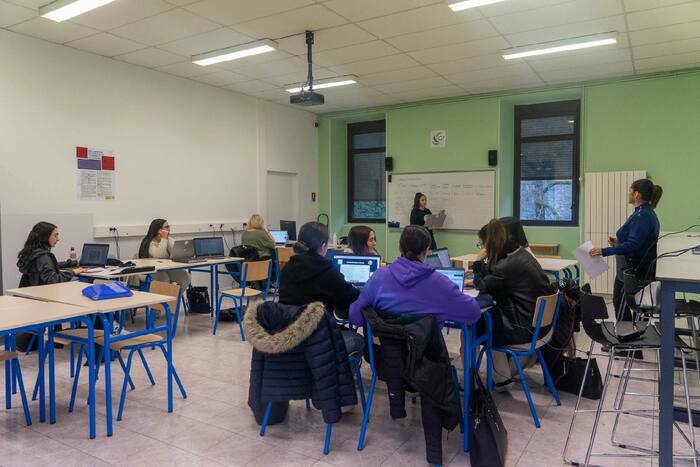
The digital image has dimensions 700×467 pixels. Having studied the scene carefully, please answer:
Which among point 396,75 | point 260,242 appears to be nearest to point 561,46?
point 396,75

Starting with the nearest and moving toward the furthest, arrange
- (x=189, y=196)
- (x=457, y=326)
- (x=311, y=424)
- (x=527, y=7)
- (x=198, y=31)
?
(x=457, y=326) < (x=311, y=424) < (x=527, y=7) < (x=198, y=31) < (x=189, y=196)

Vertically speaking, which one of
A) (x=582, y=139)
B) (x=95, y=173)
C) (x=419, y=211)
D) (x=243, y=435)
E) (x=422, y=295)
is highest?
(x=582, y=139)

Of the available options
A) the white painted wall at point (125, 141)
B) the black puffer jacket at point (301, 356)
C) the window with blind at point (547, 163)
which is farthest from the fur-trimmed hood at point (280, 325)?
the window with blind at point (547, 163)

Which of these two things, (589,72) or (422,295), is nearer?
(422,295)

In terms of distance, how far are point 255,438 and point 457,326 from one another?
4.11 ft

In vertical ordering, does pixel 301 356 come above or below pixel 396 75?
below

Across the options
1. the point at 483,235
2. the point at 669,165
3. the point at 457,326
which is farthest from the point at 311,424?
the point at 669,165

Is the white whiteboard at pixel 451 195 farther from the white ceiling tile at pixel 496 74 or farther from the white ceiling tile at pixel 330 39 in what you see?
the white ceiling tile at pixel 330 39

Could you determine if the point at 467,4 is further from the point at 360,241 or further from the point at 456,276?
the point at 456,276

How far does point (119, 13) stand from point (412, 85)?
3954 millimetres

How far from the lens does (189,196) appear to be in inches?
276

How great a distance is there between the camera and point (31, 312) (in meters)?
2.73

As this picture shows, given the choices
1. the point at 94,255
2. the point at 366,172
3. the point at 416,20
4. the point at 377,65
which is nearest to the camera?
the point at 416,20

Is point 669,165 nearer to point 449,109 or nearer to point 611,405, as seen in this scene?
point 449,109
